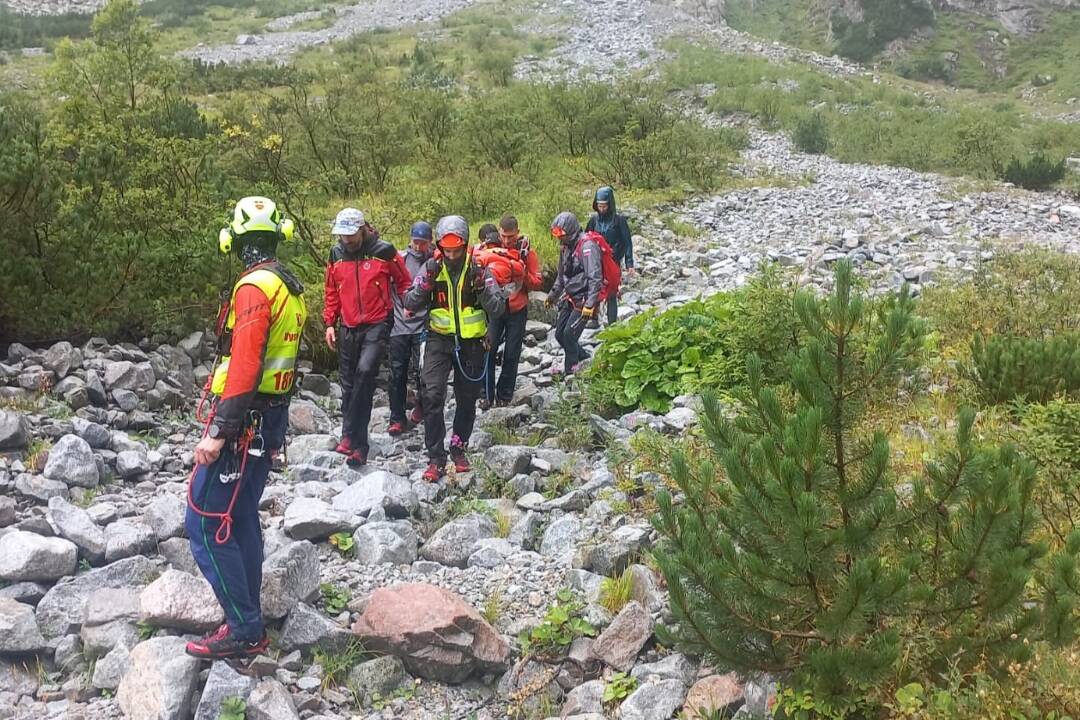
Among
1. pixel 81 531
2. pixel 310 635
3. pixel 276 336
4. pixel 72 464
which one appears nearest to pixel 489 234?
pixel 72 464

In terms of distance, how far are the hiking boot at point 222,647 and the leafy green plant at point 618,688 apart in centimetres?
168

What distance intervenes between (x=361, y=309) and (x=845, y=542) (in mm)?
4898

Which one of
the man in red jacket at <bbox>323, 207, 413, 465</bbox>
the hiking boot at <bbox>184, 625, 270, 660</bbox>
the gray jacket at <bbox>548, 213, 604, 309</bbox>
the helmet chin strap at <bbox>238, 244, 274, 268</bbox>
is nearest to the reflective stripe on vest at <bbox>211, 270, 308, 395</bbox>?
the helmet chin strap at <bbox>238, 244, 274, 268</bbox>

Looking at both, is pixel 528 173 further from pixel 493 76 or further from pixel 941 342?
pixel 493 76

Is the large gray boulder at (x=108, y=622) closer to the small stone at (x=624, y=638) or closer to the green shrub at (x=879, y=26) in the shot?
the small stone at (x=624, y=638)

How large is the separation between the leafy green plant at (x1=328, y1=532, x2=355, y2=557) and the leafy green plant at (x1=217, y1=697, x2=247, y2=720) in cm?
159

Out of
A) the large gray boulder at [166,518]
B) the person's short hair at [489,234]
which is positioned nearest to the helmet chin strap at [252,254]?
the large gray boulder at [166,518]

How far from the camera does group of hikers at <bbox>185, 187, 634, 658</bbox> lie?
4.02 meters

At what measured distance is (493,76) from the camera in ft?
109

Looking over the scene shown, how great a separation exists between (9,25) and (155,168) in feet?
132

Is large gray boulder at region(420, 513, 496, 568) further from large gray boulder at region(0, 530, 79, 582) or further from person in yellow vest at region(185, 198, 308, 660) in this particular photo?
large gray boulder at region(0, 530, 79, 582)

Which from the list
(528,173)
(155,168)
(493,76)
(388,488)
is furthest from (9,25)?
(388,488)

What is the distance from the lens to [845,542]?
10.1 ft

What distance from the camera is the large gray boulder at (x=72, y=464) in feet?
19.0
